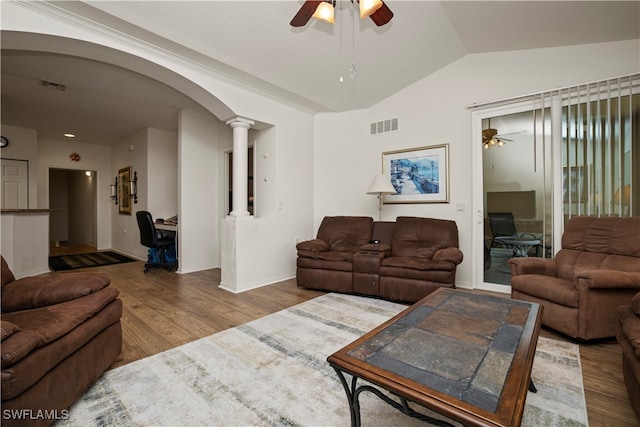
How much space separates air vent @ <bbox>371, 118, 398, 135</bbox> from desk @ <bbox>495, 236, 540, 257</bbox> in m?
2.15

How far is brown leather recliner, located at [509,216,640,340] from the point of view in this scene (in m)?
2.17

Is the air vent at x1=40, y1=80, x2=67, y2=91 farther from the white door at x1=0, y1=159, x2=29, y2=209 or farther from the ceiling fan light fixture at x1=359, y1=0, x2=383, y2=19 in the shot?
the ceiling fan light fixture at x1=359, y1=0, x2=383, y2=19

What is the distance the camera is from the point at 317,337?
2.37 m

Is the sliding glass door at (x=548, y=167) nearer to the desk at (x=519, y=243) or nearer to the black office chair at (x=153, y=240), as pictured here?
the desk at (x=519, y=243)

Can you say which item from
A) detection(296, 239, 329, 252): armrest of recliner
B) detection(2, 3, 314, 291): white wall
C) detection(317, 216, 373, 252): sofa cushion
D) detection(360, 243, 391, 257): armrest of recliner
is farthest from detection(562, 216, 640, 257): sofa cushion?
detection(2, 3, 314, 291): white wall

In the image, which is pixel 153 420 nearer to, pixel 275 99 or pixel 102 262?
pixel 275 99

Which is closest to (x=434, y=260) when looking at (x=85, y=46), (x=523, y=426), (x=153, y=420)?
(x=523, y=426)

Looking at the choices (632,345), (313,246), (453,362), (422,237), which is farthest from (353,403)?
(422,237)

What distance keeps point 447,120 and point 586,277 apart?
2530mm

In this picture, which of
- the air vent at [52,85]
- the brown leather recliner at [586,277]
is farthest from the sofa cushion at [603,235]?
the air vent at [52,85]

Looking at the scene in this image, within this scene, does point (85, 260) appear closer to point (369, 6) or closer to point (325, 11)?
point (325, 11)

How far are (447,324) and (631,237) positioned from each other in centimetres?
233

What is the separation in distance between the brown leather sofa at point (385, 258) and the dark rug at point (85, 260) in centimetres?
426

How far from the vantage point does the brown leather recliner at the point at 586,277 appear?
7.13 feet
